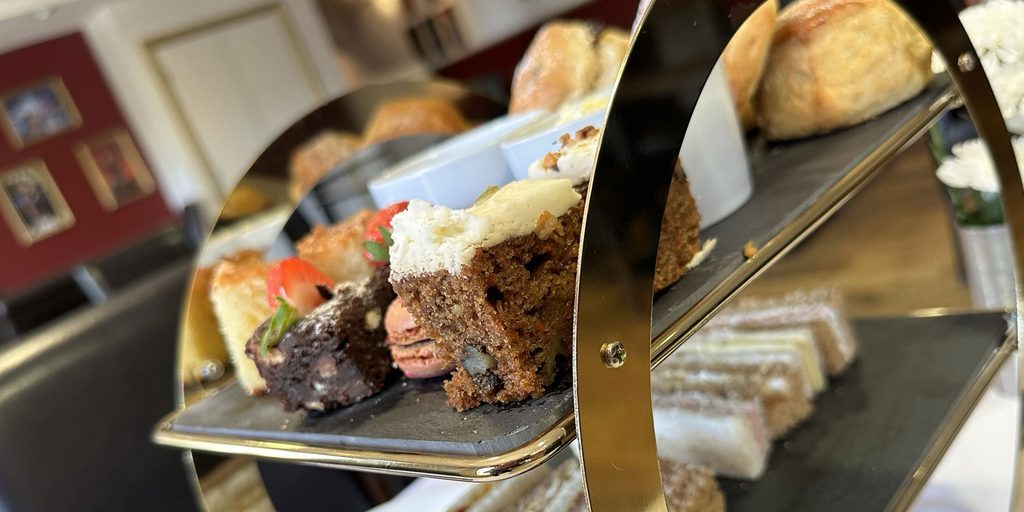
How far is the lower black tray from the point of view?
83 centimetres

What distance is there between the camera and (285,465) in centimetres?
97

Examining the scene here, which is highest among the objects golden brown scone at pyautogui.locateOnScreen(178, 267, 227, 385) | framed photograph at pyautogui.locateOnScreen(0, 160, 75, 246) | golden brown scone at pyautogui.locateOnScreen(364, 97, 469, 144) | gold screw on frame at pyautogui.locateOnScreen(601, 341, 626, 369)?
framed photograph at pyautogui.locateOnScreen(0, 160, 75, 246)

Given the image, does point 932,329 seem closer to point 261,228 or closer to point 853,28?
point 853,28

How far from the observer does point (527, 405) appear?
499 millimetres

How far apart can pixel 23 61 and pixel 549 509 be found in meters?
6.49

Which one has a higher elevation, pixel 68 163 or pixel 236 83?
pixel 236 83

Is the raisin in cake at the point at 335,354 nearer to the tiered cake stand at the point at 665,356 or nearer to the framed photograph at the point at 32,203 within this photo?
the tiered cake stand at the point at 665,356

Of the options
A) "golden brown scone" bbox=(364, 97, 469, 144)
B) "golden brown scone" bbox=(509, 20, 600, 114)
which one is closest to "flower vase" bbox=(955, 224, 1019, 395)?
"golden brown scone" bbox=(509, 20, 600, 114)

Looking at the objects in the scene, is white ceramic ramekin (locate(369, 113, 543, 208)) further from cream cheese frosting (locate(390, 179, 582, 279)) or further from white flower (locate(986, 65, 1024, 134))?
white flower (locate(986, 65, 1024, 134))

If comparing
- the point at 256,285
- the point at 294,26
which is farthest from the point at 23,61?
the point at 256,285

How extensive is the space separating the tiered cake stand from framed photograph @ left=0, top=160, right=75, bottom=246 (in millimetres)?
5653

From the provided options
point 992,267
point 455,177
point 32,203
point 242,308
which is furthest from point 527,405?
point 32,203

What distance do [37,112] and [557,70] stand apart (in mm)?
6119

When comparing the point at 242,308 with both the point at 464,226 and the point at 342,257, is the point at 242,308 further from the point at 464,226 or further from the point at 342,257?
the point at 464,226
